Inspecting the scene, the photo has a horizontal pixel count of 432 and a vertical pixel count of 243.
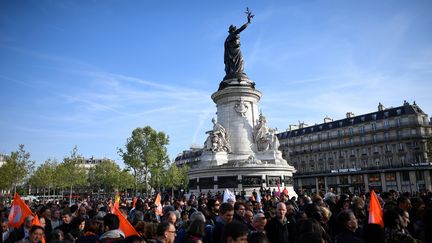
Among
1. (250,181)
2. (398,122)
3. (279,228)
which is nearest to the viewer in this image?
(279,228)

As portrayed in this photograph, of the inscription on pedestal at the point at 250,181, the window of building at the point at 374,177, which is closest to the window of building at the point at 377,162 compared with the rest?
the window of building at the point at 374,177

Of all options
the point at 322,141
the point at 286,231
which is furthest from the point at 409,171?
the point at 286,231

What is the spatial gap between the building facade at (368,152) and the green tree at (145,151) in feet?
115

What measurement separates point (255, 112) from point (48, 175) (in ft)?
160

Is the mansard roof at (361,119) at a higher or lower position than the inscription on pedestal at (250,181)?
higher

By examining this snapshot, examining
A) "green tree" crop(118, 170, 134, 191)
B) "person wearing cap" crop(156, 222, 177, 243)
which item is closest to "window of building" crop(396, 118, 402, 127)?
"green tree" crop(118, 170, 134, 191)

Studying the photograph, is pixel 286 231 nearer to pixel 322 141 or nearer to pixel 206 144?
pixel 206 144

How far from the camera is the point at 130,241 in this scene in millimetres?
4273

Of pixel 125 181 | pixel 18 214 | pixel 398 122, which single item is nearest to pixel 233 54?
pixel 18 214

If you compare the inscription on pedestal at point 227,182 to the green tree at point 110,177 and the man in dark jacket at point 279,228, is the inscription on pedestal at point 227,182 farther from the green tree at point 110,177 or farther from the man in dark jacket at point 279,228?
the green tree at point 110,177

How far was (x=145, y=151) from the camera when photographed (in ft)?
201

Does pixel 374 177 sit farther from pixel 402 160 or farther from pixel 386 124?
pixel 386 124

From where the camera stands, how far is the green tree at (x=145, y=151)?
60.8 meters

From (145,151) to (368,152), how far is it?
4605 centimetres
